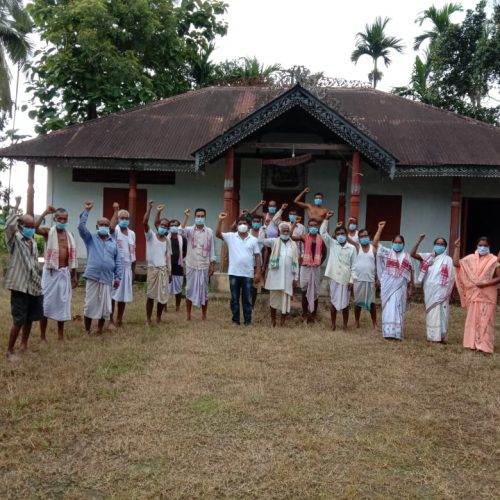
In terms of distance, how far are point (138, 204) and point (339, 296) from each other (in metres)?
7.58

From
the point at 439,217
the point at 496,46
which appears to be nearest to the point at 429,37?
the point at 496,46

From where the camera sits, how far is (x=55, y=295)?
22.6 ft

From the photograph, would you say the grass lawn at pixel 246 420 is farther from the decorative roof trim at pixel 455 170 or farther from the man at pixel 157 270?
the decorative roof trim at pixel 455 170

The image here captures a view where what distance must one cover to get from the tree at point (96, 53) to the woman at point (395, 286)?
1246 cm

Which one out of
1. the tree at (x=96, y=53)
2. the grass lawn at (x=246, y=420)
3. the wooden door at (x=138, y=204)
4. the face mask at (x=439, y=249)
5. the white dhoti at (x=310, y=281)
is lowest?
the grass lawn at (x=246, y=420)

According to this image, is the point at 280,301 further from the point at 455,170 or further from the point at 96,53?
the point at 96,53

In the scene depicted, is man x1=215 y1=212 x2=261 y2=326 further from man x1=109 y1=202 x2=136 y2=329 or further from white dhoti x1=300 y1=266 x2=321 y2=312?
man x1=109 y1=202 x2=136 y2=329

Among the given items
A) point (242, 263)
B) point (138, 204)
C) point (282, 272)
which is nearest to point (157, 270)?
point (242, 263)

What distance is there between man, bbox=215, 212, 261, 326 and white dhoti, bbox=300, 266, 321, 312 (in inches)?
27.7

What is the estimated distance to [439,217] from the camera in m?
14.0

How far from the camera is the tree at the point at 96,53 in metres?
17.2

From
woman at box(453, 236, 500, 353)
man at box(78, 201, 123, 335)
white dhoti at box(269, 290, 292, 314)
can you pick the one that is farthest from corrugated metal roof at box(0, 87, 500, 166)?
man at box(78, 201, 123, 335)

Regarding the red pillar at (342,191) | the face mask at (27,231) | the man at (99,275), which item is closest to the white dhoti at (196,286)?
the man at (99,275)

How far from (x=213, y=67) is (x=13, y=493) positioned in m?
20.9
